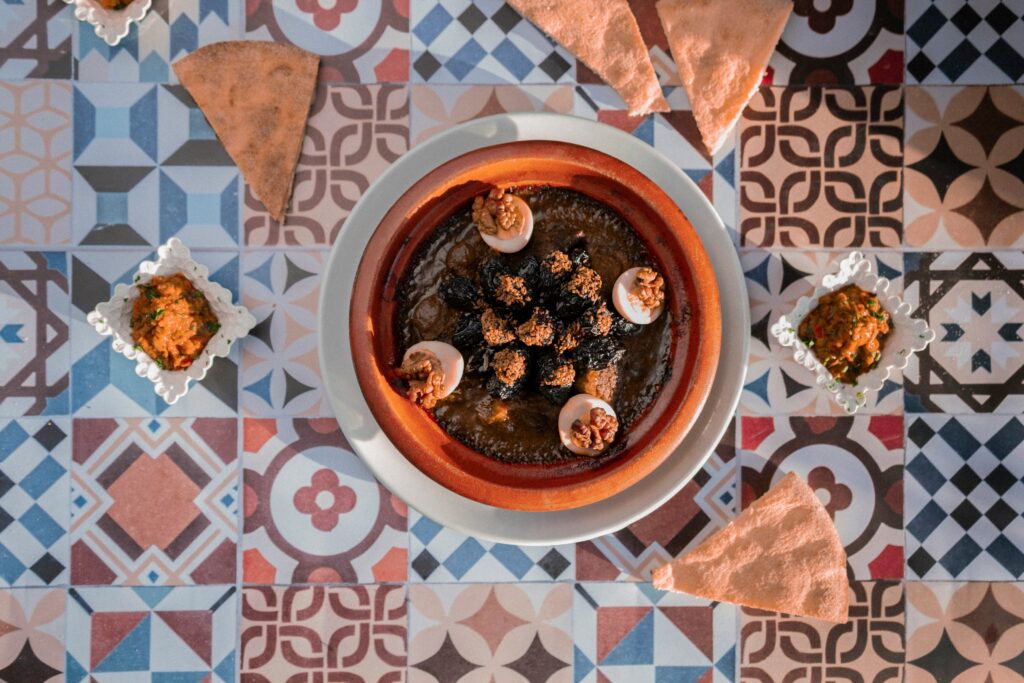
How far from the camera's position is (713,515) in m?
2.46

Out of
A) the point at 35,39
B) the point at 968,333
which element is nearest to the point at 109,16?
the point at 35,39

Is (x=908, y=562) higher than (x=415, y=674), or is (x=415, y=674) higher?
(x=415, y=674)

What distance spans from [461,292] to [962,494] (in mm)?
1887

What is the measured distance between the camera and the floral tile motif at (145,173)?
242 cm

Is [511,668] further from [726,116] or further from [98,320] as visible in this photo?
[726,116]

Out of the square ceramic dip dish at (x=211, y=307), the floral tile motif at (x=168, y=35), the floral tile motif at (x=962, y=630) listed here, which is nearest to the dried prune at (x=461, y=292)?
the square ceramic dip dish at (x=211, y=307)

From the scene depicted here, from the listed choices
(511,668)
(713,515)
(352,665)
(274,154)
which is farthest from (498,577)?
(274,154)

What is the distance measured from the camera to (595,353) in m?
2.10

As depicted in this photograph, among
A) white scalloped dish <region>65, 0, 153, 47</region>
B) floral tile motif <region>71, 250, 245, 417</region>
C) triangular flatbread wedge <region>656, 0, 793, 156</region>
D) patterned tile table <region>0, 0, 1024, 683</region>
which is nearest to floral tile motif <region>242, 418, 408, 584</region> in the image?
patterned tile table <region>0, 0, 1024, 683</region>

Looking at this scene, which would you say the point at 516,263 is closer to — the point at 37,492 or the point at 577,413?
the point at 577,413

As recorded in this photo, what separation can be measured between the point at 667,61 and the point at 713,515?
1.55m

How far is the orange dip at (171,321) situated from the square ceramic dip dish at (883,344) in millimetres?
1804

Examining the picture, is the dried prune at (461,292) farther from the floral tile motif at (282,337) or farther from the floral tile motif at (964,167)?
the floral tile motif at (964,167)

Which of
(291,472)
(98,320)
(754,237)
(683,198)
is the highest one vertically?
(98,320)
